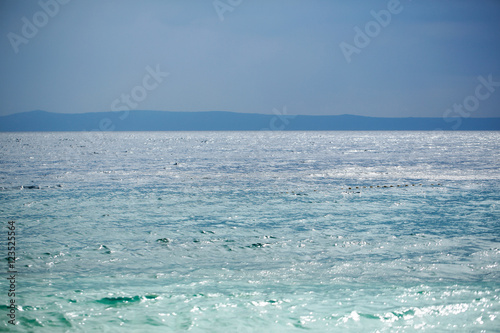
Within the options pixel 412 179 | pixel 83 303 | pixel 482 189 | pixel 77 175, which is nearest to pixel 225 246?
pixel 83 303

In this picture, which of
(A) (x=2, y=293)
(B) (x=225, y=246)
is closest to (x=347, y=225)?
(B) (x=225, y=246)

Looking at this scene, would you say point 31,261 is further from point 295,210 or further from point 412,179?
point 412,179

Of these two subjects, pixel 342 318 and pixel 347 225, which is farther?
pixel 347 225

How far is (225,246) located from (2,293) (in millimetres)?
7963

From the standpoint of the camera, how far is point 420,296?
1169 cm

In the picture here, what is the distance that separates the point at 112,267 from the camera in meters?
14.6

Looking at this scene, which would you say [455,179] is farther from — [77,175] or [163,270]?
[77,175]

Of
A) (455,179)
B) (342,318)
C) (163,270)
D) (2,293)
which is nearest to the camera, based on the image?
(342,318)

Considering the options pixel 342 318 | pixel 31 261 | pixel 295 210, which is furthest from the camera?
pixel 295 210

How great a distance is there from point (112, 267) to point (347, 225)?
11.7m

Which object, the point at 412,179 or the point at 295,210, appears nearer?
the point at 295,210

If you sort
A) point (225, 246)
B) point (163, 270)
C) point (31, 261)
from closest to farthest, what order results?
point (163, 270) < point (31, 261) < point (225, 246)

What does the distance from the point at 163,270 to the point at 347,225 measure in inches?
412

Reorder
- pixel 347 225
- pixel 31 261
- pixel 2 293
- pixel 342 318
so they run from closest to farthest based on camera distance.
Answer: pixel 342 318, pixel 2 293, pixel 31 261, pixel 347 225
